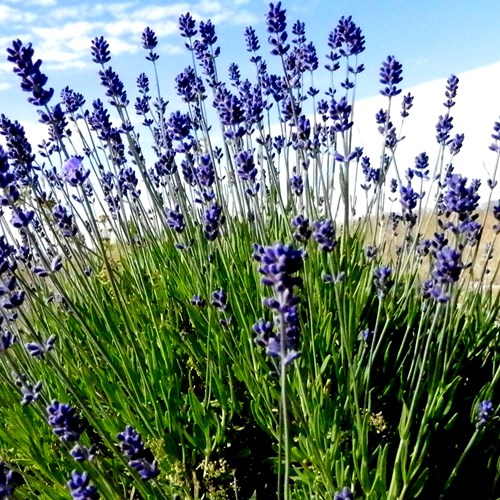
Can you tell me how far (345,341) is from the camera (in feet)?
7.29

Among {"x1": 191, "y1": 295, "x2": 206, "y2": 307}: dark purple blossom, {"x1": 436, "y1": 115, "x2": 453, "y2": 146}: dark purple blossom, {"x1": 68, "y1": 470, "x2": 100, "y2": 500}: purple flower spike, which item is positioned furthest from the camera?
{"x1": 436, "y1": 115, "x2": 453, "y2": 146}: dark purple blossom

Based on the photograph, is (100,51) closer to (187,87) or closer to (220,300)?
(187,87)

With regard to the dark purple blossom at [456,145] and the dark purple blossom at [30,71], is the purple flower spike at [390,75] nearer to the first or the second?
the dark purple blossom at [456,145]

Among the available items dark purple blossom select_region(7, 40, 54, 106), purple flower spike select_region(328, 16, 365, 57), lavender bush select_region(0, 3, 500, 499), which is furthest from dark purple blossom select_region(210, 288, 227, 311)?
purple flower spike select_region(328, 16, 365, 57)

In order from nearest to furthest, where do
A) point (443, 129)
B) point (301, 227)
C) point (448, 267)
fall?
1. point (448, 267)
2. point (301, 227)
3. point (443, 129)

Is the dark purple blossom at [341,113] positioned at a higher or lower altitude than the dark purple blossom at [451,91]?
lower

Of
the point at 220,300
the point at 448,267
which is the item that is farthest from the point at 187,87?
the point at 448,267

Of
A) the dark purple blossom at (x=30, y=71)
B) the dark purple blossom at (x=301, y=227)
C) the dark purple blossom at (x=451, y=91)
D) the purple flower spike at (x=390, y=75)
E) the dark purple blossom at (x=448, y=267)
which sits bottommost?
the dark purple blossom at (x=448, y=267)

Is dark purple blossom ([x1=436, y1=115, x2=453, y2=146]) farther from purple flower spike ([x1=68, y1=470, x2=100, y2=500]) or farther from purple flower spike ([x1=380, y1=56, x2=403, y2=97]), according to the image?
purple flower spike ([x1=68, y1=470, x2=100, y2=500])

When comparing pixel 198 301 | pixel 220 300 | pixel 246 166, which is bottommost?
pixel 220 300

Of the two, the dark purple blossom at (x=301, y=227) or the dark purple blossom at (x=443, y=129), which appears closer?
the dark purple blossom at (x=301, y=227)

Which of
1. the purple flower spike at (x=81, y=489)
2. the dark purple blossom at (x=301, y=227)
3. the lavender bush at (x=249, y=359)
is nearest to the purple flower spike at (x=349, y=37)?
the lavender bush at (x=249, y=359)

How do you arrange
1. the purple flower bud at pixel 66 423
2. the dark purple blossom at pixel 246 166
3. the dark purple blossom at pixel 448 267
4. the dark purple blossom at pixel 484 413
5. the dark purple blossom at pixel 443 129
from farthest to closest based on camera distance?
the dark purple blossom at pixel 443 129, the dark purple blossom at pixel 246 166, the dark purple blossom at pixel 484 413, the dark purple blossom at pixel 448 267, the purple flower bud at pixel 66 423

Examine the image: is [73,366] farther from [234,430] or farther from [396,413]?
[396,413]
